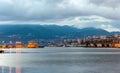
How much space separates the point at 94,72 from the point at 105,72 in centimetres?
192

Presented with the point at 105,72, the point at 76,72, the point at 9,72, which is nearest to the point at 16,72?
the point at 9,72

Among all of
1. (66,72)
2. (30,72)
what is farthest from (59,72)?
(30,72)

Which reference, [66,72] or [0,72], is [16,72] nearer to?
[0,72]

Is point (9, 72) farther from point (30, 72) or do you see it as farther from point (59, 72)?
point (59, 72)

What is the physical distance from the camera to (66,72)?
55.8 m

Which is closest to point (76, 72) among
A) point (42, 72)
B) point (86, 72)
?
point (86, 72)

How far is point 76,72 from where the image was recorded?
55.3 metres

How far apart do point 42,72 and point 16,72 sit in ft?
14.0

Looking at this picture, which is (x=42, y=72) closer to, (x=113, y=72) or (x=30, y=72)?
(x=30, y=72)

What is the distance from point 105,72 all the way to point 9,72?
15.6 m

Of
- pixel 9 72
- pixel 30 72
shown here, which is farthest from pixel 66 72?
pixel 9 72

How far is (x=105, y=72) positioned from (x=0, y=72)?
1698cm

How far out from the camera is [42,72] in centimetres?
5641

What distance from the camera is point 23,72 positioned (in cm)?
5616
